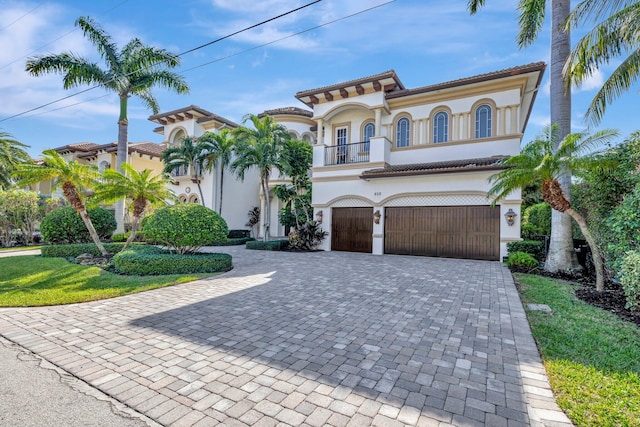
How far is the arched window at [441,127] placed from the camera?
1518 cm

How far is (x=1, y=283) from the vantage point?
8.03m

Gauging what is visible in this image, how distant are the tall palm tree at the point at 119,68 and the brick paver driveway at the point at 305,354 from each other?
13670mm

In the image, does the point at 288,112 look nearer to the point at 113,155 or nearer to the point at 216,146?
the point at 216,146

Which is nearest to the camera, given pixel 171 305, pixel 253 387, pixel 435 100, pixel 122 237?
pixel 253 387

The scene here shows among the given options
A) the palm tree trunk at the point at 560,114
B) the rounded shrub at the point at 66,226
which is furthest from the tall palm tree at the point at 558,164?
the rounded shrub at the point at 66,226

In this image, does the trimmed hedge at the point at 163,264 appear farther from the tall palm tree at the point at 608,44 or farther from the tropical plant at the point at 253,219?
the tropical plant at the point at 253,219

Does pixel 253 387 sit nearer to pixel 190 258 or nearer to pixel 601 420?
pixel 601 420

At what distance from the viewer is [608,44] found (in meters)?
8.10

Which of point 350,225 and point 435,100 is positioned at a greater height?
point 435,100

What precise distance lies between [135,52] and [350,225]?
1471 cm

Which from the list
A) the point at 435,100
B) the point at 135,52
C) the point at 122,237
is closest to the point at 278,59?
the point at 435,100

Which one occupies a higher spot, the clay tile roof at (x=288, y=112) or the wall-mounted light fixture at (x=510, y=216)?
the clay tile roof at (x=288, y=112)

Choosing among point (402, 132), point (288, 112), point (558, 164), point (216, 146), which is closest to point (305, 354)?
point (558, 164)

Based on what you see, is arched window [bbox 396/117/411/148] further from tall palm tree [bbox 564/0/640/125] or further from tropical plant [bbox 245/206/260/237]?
tropical plant [bbox 245/206/260/237]
